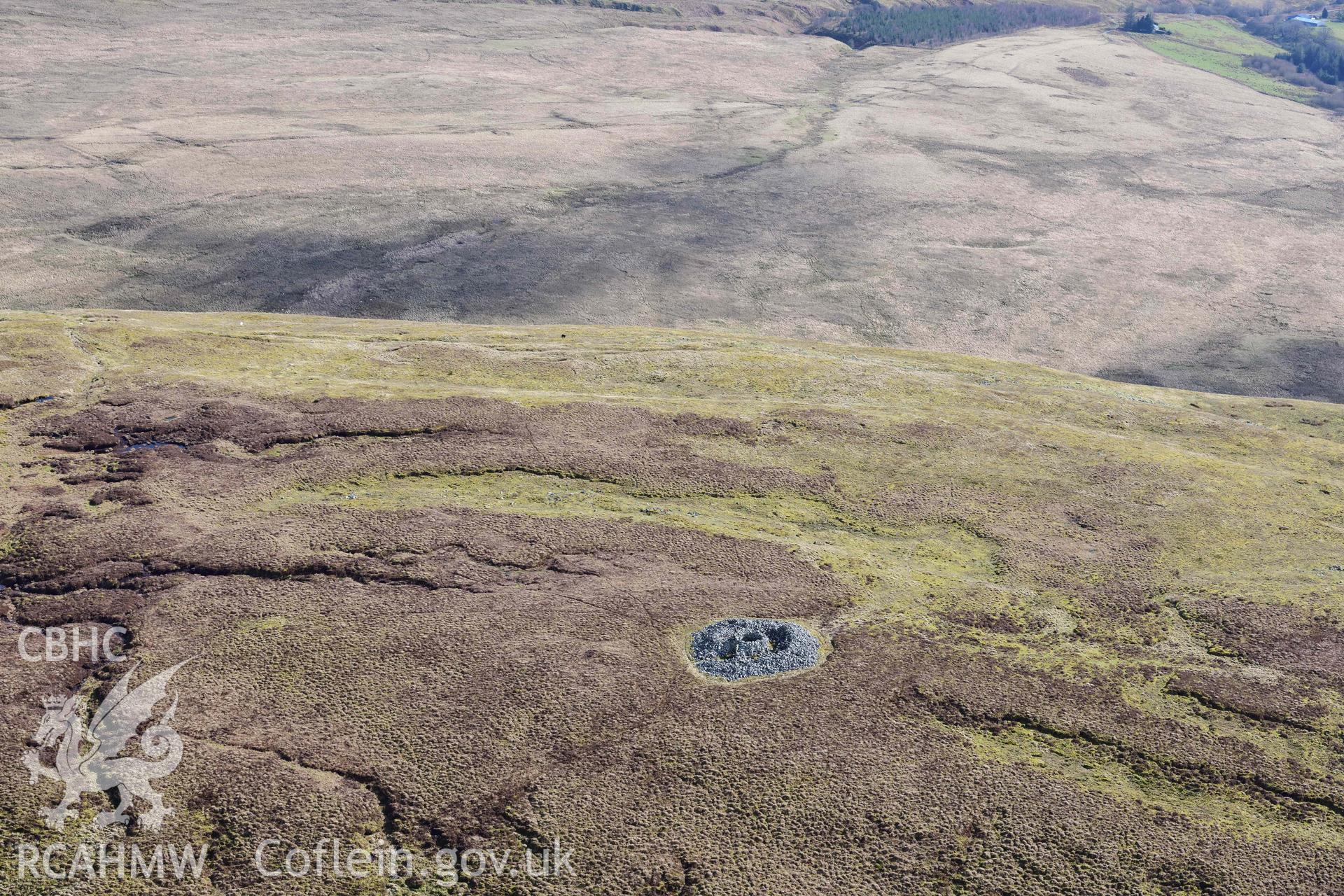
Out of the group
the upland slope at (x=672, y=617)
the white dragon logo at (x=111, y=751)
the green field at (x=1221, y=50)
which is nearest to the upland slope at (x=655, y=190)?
the green field at (x=1221, y=50)

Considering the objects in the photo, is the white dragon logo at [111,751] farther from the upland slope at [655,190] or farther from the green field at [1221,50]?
the green field at [1221,50]

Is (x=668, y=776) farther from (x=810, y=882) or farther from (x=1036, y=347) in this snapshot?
(x=1036, y=347)

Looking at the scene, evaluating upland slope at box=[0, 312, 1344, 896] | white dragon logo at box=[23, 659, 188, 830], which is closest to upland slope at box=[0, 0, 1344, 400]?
upland slope at box=[0, 312, 1344, 896]

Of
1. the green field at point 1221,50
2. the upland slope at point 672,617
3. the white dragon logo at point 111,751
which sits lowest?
the white dragon logo at point 111,751

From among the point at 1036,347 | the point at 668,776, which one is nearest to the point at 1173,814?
the point at 668,776

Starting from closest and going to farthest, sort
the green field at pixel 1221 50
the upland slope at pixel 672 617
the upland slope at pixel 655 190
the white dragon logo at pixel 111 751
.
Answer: the white dragon logo at pixel 111 751, the upland slope at pixel 672 617, the upland slope at pixel 655 190, the green field at pixel 1221 50

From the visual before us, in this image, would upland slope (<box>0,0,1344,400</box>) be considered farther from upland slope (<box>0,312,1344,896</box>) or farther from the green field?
upland slope (<box>0,312,1344,896</box>)
